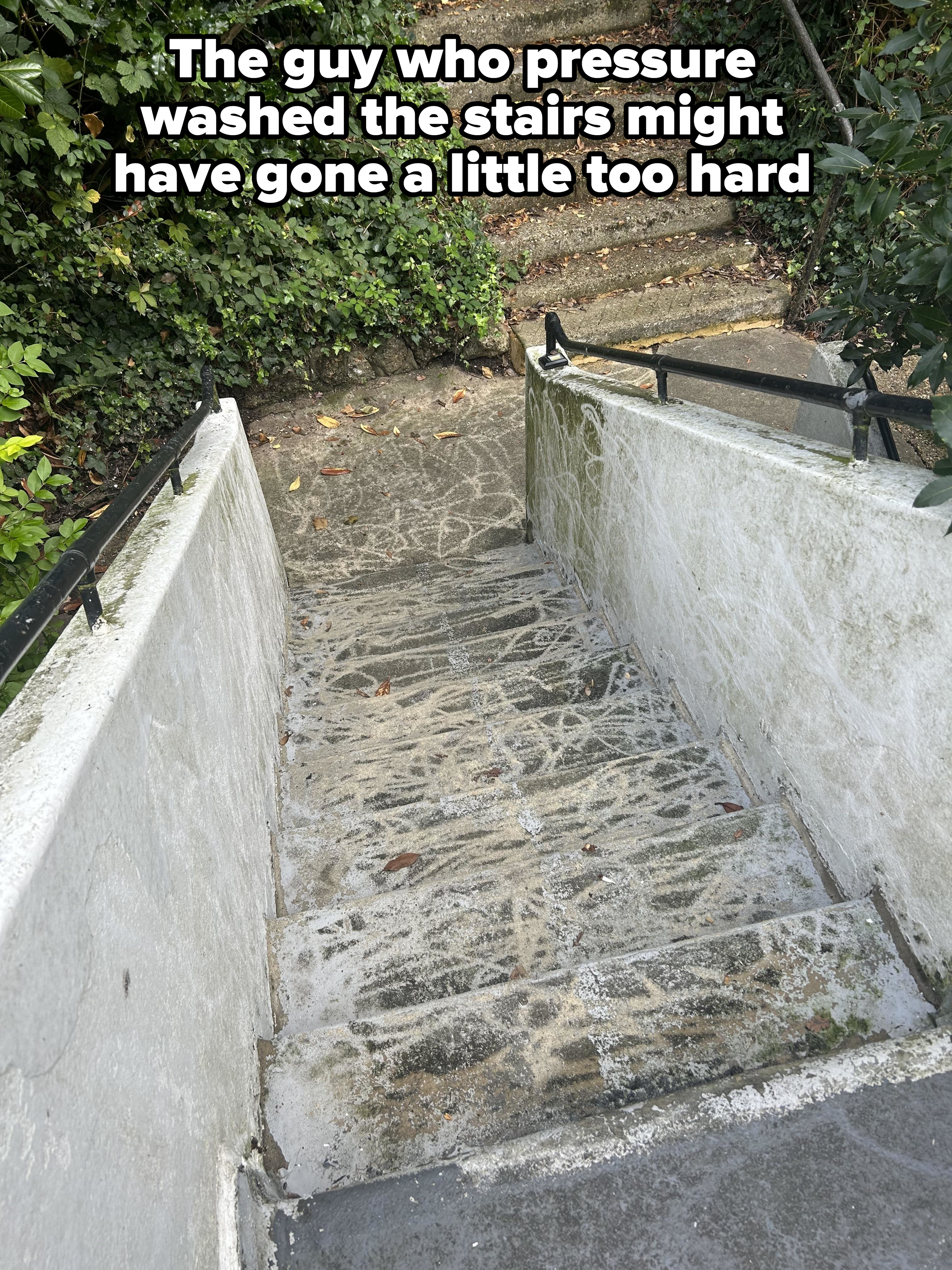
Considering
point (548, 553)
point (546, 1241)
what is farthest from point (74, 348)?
point (546, 1241)

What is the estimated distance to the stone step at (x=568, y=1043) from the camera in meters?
1.54

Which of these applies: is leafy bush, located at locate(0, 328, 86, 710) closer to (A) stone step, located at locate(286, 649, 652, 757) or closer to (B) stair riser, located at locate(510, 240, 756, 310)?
(A) stone step, located at locate(286, 649, 652, 757)

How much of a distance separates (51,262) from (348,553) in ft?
8.05

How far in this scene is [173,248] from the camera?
5652mm

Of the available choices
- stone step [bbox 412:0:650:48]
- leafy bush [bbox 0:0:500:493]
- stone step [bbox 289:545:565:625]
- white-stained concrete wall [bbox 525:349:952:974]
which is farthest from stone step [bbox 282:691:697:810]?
stone step [bbox 412:0:650:48]

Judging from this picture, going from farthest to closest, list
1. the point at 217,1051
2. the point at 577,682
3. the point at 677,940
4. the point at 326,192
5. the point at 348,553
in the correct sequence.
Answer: the point at 326,192 → the point at 348,553 → the point at 577,682 → the point at 677,940 → the point at 217,1051

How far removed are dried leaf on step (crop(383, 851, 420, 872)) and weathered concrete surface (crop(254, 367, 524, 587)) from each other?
2945 mm

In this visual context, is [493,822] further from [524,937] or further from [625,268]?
[625,268]

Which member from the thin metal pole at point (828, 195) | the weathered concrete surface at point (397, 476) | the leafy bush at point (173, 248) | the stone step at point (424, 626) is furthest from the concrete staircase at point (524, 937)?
the thin metal pole at point (828, 195)

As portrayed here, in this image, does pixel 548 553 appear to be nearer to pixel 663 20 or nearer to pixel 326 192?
pixel 326 192

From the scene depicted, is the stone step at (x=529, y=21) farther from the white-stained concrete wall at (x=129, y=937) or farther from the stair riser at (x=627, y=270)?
the white-stained concrete wall at (x=129, y=937)

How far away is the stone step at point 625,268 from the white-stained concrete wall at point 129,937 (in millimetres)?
5607

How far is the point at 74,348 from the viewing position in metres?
5.62

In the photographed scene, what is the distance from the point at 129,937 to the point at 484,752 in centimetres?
189
